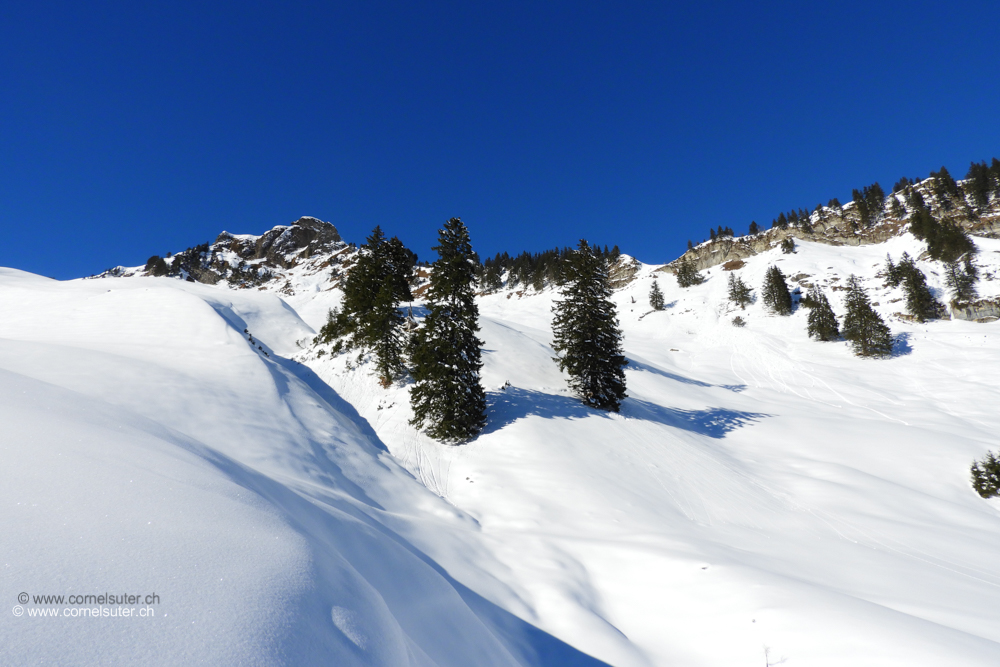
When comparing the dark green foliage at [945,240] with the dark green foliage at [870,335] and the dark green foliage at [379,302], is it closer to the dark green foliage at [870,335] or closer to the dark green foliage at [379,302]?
the dark green foliage at [870,335]

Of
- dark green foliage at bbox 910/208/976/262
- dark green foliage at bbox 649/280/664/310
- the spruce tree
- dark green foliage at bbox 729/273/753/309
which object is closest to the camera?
the spruce tree

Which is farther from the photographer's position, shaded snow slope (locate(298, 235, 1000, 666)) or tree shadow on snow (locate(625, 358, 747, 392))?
tree shadow on snow (locate(625, 358, 747, 392))

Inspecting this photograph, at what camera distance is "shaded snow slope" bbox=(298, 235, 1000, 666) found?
6.11 meters

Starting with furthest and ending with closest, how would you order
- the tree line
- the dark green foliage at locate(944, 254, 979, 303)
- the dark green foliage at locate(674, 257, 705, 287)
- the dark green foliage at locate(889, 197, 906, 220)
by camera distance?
the dark green foliage at locate(889, 197, 906, 220), the dark green foliage at locate(674, 257, 705, 287), the dark green foliage at locate(944, 254, 979, 303), the tree line

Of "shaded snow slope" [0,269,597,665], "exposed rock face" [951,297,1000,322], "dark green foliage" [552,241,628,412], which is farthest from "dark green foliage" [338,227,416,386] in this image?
"exposed rock face" [951,297,1000,322]

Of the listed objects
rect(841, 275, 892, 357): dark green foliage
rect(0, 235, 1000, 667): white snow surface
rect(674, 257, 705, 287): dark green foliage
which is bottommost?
rect(0, 235, 1000, 667): white snow surface

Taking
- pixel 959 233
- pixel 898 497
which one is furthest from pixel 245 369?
pixel 959 233

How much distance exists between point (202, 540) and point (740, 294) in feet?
263

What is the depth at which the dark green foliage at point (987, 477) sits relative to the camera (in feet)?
49.1

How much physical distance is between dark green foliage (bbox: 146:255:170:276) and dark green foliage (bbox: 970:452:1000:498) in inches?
6865

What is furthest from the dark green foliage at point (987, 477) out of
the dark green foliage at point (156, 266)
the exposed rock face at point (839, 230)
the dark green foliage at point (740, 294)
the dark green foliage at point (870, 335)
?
the dark green foliage at point (156, 266)

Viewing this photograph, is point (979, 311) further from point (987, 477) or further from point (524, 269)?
point (524, 269)

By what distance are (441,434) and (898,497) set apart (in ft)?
58.8

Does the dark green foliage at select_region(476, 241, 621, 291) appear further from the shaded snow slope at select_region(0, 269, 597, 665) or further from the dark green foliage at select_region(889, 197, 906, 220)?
the shaded snow slope at select_region(0, 269, 597, 665)
